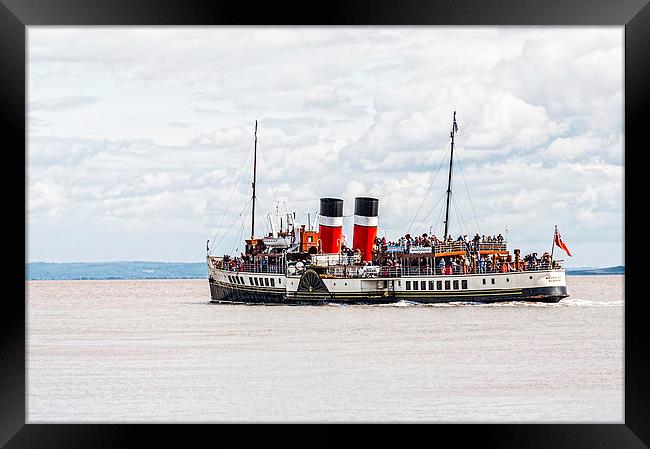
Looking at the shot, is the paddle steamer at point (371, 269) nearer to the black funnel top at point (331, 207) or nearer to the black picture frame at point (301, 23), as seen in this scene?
the black funnel top at point (331, 207)

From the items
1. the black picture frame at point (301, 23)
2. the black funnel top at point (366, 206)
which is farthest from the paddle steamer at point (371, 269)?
the black picture frame at point (301, 23)

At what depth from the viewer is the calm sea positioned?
10.4 m

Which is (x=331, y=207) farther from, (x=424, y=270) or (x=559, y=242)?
(x=559, y=242)

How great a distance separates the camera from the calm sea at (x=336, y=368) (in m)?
10.4

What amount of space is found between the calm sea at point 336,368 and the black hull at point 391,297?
33 centimetres

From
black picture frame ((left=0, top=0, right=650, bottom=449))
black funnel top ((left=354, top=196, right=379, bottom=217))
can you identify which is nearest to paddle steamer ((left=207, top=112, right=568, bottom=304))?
black funnel top ((left=354, top=196, right=379, bottom=217))

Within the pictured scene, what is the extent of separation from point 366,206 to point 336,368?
15.8 metres

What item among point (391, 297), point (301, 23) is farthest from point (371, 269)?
point (301, 23)

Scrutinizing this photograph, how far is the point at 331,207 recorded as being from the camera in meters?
30.0

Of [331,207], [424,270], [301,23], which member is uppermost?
[301,23]

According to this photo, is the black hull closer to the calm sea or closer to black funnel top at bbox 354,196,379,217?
the calm sea

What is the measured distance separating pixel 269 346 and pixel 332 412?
8382 millimetres

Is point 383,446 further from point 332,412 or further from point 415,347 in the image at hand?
point 415,347

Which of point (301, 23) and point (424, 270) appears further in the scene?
point (424, 270)
